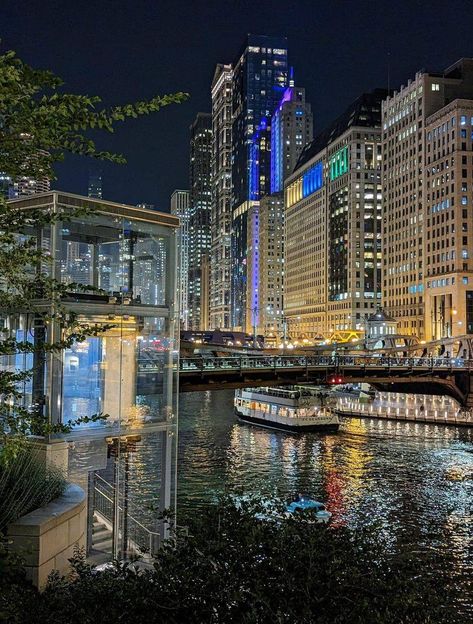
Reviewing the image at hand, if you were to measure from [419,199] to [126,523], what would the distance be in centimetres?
16137

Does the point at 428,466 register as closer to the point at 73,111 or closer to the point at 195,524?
the point at 195,524

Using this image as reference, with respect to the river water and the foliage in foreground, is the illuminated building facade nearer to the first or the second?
the river water

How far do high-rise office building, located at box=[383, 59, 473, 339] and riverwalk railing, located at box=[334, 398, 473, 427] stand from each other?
5964cm

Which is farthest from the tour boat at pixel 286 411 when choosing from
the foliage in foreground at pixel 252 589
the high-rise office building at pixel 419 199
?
the high-rise office building at pixel 419 199

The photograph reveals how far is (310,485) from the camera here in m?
50.1

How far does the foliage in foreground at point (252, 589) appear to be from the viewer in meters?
9.50

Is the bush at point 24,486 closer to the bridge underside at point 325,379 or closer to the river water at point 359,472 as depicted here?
the river water at point 359,472

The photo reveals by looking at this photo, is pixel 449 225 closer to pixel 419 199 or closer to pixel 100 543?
pixel 419 199

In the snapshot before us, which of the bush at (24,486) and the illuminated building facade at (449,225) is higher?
the illuminated building facade at (449,225)

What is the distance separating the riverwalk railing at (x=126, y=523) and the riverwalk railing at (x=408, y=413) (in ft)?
229

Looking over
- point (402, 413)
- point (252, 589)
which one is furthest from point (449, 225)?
point (252, 589)

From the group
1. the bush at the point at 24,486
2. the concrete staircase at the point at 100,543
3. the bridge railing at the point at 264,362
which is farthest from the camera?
the bridge railing at the point at 264,362

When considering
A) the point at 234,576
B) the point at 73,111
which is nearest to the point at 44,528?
the point at 234,576

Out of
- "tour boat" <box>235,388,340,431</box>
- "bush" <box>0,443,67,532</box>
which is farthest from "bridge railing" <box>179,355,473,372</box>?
"bush" <box>0,443,67,532</box>
